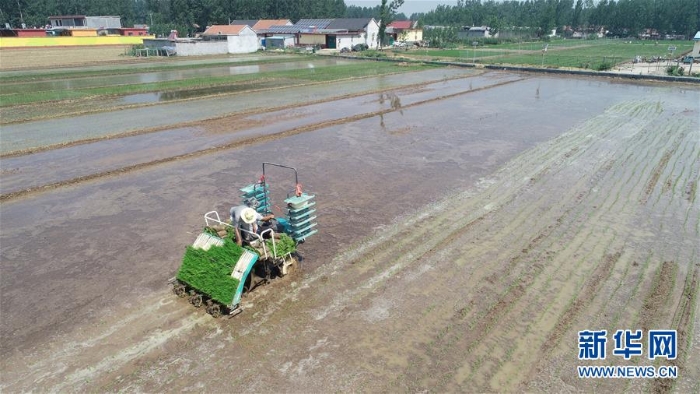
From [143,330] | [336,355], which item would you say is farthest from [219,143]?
[336,355]

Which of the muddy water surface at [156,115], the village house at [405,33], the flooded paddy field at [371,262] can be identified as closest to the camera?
the flooded paddy field at [371,262]

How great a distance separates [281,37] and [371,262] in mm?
71281

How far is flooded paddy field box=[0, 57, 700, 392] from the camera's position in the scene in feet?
21.6

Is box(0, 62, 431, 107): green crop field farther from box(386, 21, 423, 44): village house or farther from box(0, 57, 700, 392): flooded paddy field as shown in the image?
box(386, 21, 423, 44): village house

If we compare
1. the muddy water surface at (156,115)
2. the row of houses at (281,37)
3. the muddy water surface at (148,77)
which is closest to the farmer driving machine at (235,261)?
the muddy water surface at (156,115)

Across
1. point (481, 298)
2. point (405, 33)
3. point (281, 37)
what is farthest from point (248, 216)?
point (405, 33)

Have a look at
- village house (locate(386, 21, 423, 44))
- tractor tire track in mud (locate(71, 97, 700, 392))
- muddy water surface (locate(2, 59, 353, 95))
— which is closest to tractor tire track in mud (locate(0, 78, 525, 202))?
tractor tire track in mud (locate(71, 97, 700, 392))

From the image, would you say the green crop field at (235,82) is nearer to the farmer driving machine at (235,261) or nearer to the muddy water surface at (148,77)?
the muddy water surface at (148,77)

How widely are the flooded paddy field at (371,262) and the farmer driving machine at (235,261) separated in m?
0.27

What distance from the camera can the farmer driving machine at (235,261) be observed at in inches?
301

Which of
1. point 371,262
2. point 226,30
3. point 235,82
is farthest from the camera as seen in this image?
point 226,30

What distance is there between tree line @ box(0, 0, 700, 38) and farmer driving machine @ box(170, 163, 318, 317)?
2514 inches

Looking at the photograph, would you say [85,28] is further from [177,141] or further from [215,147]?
[215,147]

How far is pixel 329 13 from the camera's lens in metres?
119
